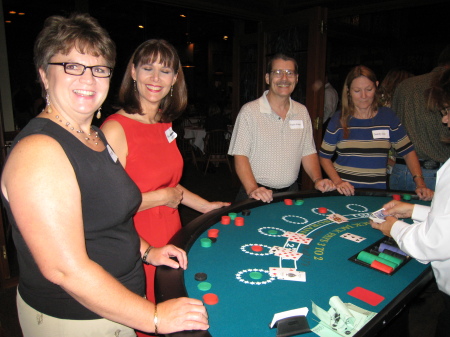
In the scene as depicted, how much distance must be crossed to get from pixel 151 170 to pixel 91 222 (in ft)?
2.44

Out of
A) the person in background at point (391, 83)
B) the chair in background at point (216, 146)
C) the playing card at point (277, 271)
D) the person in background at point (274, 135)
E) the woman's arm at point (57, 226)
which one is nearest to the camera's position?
the woman's arm at point (57, 226)

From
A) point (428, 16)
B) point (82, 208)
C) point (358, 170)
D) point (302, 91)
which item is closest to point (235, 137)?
point (358, 170)

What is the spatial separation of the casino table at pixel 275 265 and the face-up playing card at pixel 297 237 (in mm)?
11

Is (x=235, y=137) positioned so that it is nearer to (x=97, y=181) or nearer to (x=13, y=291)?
(x=97, y=181)

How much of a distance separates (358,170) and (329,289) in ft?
5.41

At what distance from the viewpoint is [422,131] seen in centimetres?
292

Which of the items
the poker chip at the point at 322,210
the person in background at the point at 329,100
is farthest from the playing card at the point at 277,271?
the person in background at the point at 329,100

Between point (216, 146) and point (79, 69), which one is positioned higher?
point (79, 69)

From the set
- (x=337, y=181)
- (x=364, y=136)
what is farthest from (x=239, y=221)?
(x=364, y=136)

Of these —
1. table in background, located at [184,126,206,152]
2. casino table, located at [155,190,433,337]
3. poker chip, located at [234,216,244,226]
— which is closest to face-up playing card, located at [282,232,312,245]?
casino table, located at [155,190,433,337]

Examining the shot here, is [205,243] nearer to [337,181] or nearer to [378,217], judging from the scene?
[378,217]

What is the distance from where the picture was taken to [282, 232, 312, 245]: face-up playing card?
5.35ft

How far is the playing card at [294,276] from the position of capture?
4.22 ft

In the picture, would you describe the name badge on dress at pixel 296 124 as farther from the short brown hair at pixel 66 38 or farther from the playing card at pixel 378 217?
the short brown hair at pixel 66 38
